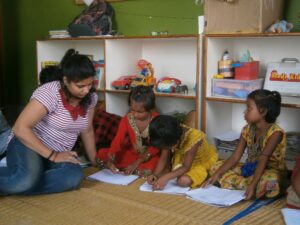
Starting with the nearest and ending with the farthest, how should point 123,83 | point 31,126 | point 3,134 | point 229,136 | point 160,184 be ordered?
point 31,126
point 160,184
point 3,134
point 229,136
point 123,83

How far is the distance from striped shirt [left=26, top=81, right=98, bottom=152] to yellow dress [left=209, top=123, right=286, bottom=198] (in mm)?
690

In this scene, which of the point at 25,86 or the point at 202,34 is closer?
the point at 202,34

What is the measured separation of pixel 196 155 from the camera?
199 cm

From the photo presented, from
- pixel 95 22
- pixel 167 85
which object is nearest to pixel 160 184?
pixel 167 85

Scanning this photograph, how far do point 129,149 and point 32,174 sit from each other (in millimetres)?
635

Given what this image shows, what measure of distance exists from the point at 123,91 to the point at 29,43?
1.50m

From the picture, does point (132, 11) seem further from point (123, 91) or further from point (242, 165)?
point (242, 165)

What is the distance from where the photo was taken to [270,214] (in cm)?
156

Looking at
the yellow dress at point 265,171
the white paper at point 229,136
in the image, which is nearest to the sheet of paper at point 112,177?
the yellow dress at point 265,171

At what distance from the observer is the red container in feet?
7.20

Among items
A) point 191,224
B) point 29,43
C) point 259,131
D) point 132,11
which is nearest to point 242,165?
point 259,131

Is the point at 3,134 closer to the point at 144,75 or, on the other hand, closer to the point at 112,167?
the point at 112,167

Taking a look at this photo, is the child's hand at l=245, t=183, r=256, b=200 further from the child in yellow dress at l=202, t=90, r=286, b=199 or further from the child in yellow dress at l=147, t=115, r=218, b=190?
the child in yellow dress at l=147, t=115, r=218, b=190

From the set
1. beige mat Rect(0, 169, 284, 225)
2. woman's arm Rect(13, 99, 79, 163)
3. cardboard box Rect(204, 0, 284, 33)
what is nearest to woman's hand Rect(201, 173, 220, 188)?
beige mat Rect(0, 169, 284, 225)
